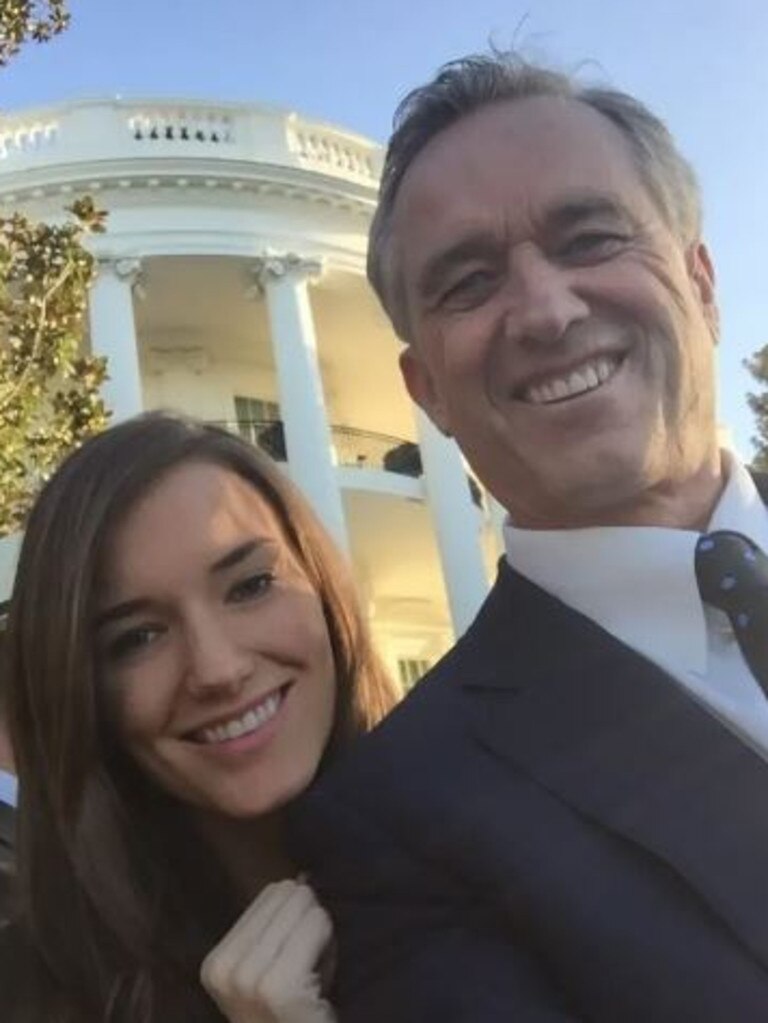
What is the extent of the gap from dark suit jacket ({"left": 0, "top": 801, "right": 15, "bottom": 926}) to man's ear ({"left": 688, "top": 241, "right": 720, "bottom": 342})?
200 cm

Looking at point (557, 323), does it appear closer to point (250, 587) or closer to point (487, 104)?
point (487, 104)

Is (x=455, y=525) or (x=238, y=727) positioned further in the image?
(x=455, y=525)

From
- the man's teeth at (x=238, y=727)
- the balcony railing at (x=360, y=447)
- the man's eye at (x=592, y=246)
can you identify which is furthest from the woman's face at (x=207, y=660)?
the balcony railing at (x=360, y=447)

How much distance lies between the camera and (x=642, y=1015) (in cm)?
164

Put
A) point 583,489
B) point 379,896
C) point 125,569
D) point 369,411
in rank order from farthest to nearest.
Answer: point 369,411
point 125,569
point 583,489
point 379,896

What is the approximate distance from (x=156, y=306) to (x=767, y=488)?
18.4 m

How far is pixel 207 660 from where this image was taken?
8.26 feet

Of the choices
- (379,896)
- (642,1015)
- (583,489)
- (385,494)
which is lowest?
(642,1015)

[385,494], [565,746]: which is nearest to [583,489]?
[565,746]

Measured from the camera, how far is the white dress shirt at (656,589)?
1946 mm

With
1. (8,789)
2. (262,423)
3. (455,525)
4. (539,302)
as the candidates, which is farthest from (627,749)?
(262,423)

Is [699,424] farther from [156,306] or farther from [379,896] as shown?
[156,306]

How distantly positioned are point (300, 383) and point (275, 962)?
16411 mm

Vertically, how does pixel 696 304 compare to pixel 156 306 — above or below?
below
